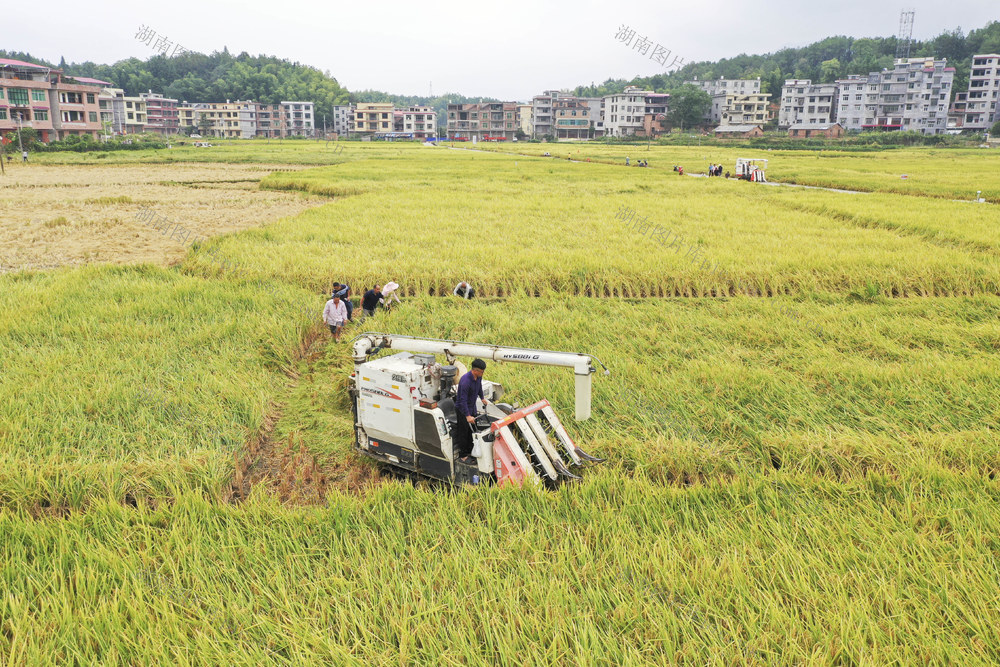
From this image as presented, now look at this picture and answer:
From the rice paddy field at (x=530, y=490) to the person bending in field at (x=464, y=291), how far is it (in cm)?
24

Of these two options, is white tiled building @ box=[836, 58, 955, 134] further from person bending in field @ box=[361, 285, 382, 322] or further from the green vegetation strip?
the green vegetation strip

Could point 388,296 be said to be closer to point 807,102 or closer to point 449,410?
point 449,410

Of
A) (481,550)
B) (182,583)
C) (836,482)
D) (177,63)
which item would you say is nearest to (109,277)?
(182,583)

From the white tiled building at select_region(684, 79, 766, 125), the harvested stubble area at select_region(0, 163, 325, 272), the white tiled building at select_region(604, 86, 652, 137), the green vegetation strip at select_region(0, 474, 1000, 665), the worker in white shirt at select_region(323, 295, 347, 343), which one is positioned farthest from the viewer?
the white tiled building at select_region(604, 86, 652, 137)

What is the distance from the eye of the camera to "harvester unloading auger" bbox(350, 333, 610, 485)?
15.5 ft

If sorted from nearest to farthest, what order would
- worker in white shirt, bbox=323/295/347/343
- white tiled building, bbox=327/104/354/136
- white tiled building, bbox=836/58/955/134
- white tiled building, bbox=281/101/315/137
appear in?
1. worker in white shirt, bbox=323/295/347/343
2. white tiled building, bbox=836/58/955/134
3. white tiled building, bbox=281/101/315/137
4. white tiled building, bbox=327/104/354/136

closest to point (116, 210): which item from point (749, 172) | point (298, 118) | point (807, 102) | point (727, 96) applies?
point (749, 172)

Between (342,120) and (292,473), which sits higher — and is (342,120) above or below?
above

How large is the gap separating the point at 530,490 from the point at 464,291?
602cm

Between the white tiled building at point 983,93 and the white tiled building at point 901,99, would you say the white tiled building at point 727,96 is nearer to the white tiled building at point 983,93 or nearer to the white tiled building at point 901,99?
the white tiled building at point 901,99

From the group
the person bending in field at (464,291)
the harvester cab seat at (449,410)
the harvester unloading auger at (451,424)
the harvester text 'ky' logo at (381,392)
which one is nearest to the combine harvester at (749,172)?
the person bending in field at (464,291)

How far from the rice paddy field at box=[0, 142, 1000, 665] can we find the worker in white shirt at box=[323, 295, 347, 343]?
0.39m

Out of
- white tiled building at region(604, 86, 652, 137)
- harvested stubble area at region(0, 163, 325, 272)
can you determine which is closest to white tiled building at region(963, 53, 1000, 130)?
white tiled building at region(604, 86, 652, 137)

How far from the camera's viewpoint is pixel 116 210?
68.6 ft
